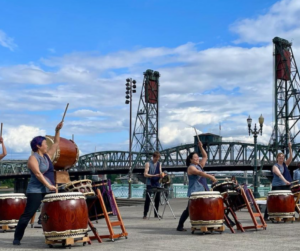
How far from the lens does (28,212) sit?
8812 mm

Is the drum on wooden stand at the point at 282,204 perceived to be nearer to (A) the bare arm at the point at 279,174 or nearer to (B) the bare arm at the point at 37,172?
(A) the bare arm at the point at 279,174

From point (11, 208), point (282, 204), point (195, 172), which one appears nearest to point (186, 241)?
point (195, 172)

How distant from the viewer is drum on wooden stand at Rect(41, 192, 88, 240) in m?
8.16

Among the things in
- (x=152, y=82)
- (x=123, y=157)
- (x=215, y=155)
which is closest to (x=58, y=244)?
(x=152, y=82)

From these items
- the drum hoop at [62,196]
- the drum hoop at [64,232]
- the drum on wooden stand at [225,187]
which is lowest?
the drum hoop at [64,232]

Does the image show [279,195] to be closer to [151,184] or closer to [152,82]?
[151,184]

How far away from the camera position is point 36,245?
8.70 metres

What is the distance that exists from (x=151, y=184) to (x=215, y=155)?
9527cm

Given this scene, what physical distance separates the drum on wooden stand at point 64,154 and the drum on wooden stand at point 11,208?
3155 millimetres

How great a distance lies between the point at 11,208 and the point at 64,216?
388 cm

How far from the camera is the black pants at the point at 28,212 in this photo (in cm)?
869

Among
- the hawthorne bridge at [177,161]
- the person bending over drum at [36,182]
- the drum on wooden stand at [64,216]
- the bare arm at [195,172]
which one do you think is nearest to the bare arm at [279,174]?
the bare arm at [195,172]

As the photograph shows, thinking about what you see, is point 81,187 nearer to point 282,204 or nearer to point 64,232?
point 64,232

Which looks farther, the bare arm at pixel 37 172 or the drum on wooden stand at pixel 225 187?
the drum on wooden stand at pixel 225 187
